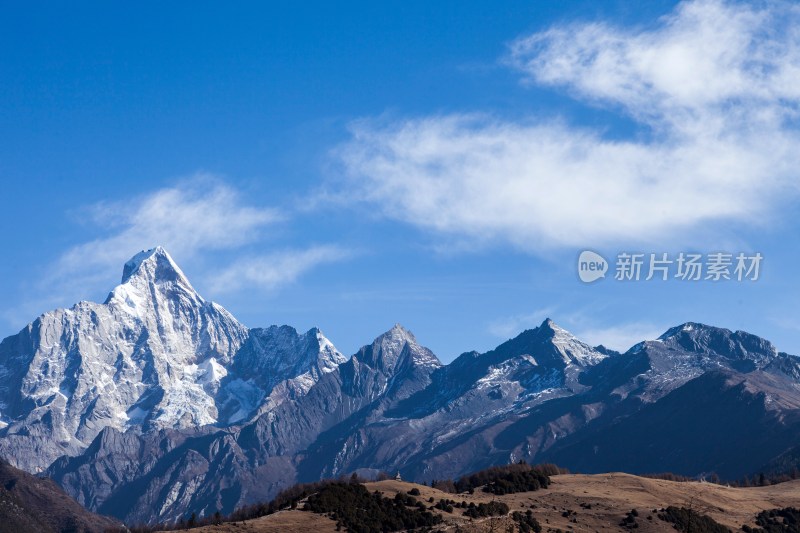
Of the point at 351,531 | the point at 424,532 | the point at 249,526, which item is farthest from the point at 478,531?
the point at 249,526

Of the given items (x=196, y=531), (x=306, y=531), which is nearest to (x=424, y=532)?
(x=306, y=531)

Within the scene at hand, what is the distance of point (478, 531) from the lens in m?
197

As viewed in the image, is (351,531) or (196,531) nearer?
(196,531)

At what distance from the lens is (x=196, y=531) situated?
186 metres

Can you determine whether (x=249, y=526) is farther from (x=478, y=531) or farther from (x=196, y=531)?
(x=478, y=531)

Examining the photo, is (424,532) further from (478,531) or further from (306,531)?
(306,531)

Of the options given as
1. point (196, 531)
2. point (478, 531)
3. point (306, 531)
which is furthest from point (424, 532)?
point (196, 531)

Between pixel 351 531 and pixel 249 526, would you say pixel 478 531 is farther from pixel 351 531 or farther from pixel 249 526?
pixel 249 526

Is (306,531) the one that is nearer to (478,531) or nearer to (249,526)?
(249,526)

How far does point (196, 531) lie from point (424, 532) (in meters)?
42.0

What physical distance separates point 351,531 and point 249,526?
64.2 ft

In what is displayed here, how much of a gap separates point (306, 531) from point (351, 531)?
30.1 feet

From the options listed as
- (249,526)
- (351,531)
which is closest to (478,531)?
(351,531)

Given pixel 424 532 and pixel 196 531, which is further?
pixel 424 532
